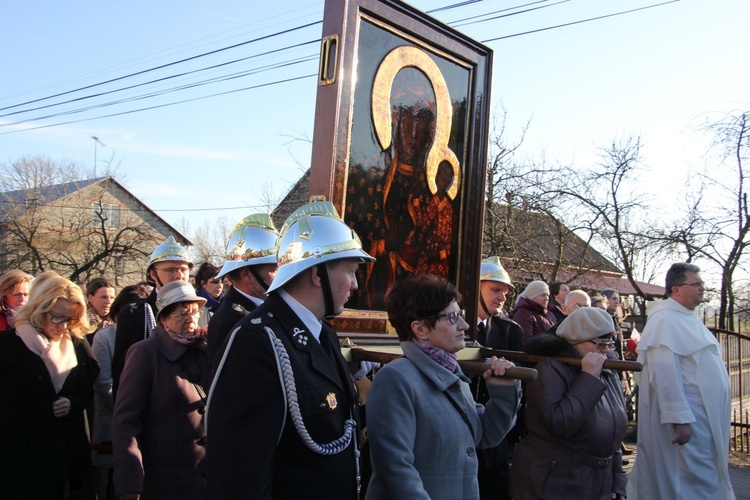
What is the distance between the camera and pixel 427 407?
261 cm

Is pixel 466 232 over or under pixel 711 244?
under

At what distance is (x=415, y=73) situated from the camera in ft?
12.2

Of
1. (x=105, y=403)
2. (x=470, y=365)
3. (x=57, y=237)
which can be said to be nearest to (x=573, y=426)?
(x=470, y=365)

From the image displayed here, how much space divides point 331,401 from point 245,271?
1612 millimetres

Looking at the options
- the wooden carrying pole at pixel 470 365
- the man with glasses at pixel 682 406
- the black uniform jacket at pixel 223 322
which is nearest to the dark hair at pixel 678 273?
the man with glasses at pixel 682 406

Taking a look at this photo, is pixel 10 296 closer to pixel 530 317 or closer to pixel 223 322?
pixel 223 322

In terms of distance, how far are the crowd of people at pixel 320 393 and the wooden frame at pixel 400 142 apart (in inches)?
18.2

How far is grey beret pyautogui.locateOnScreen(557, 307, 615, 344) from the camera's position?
377cm

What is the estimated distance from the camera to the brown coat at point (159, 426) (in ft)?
10.6

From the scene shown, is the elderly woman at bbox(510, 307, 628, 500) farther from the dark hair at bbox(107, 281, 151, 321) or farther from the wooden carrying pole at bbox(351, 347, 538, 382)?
the dark hair at bbox(107, 281, 151, 321)

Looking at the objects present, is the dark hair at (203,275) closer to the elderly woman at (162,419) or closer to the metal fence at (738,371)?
the elderly woman at (162,419)

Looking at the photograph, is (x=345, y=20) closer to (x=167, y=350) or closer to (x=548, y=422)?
(x=167, y=350)

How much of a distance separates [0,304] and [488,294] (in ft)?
12.1

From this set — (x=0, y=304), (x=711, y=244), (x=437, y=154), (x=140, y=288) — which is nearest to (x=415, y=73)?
(x=437, y=154)
